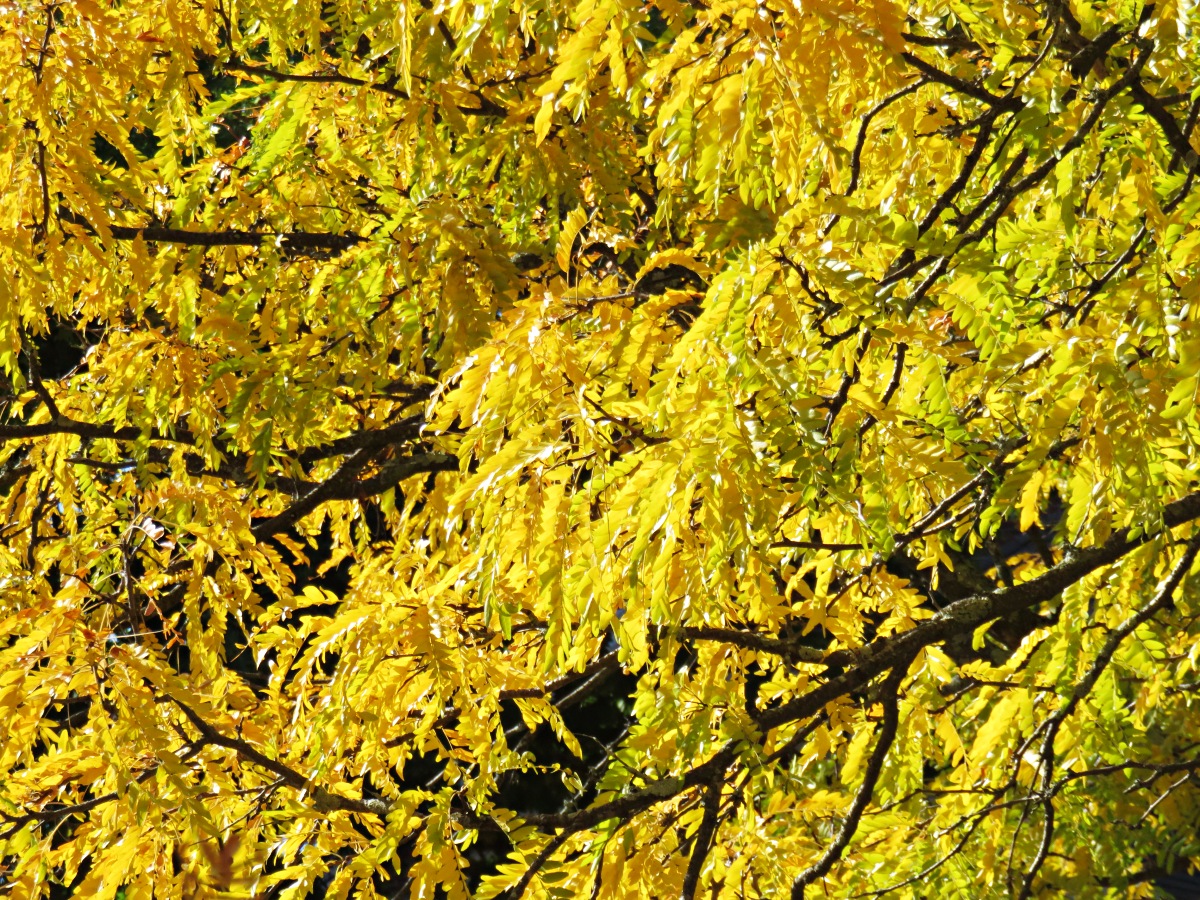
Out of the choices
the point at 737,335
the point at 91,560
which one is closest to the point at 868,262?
the point at 737,335

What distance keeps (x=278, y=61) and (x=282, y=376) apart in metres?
0.93

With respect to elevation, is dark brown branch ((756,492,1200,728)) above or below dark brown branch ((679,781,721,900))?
above

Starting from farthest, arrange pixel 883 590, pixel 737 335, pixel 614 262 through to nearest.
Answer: pixel 614 262
pixel 883 590
pixel 737 335

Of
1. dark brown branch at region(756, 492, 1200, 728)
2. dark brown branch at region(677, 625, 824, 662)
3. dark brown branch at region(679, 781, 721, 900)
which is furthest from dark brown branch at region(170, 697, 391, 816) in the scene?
dark brown branch at region(756, 492, 1200, 728)

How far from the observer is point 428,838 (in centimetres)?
263

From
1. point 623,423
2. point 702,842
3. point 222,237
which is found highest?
point 222,237

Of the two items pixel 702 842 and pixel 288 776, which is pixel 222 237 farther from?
pixel 702 842

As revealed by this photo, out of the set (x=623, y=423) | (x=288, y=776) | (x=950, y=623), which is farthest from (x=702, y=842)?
(x=623, y=423)

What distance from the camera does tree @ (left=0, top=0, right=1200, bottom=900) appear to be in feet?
6.45

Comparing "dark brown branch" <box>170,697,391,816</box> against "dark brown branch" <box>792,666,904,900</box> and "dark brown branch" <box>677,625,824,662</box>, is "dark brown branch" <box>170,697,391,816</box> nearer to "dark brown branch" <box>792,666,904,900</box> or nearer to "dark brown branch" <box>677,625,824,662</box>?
"dark brown branch" <box>677,625,824,662</box>

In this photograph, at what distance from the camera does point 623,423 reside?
7.11 feet

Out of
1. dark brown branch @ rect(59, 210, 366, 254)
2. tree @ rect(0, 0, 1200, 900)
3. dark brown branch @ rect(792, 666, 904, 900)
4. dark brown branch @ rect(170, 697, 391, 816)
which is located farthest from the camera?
dark brown branch @ rect(59, 210, 366, 254)

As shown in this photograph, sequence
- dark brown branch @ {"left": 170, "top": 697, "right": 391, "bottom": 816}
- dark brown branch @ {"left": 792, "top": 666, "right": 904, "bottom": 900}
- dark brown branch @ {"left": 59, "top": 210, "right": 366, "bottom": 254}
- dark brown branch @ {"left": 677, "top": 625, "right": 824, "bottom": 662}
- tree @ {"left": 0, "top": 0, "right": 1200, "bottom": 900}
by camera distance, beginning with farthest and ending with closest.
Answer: dark brown branch @ {"left": 59, "top": 210, "right": 366, "bottom": 254}
dark brown branch @ {"left": 792, "top": 666, "right": 904, "bottom": 900}
dark brown branch @ {"left": 677, "top": 625, "right": 824, "bottom": 662}
dark brown branch @ {"left": 170, "top": 697, "right": 391, "bottom": 816}
tree @ {"left": 0, "top": 0, "right": 1200, "bottom": 900}

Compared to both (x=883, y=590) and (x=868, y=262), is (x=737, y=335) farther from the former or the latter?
(x=883, y=590)
